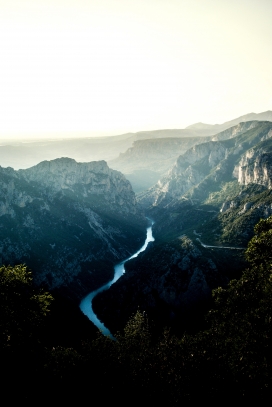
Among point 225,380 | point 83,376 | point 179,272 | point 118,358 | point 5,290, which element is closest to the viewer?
point 225,380

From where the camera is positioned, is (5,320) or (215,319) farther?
(215,319)

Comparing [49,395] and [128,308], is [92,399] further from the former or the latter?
[128,308]

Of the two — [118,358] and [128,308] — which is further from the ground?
[118,358]

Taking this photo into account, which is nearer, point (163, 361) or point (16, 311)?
point (163, 361)

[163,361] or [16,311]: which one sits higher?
[16,311]

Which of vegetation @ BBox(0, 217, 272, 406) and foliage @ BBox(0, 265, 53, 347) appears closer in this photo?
vegetation @ BBox(0, 217, 272, 406)

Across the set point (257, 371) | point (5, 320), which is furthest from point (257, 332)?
point (5, 320)

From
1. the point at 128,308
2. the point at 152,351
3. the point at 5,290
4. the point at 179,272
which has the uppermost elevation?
the point at 5,290

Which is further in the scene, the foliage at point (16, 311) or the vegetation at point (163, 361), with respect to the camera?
the foliage at point (16, 311)
